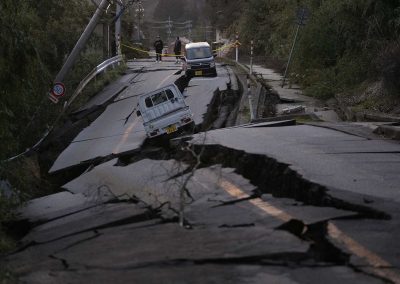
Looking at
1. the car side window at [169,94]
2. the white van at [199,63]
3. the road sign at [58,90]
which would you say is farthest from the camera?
the white van at [199,63]

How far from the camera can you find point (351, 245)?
6098 mm

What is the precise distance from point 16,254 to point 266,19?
40.5 meters

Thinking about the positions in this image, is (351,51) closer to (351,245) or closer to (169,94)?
(169,94)

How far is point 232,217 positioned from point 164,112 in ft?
32.3

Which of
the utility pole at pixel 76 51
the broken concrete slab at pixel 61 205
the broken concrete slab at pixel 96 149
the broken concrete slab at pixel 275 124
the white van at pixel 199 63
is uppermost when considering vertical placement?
the utility pole at pixel 76 51

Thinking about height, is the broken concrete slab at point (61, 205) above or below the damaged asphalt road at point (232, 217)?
below

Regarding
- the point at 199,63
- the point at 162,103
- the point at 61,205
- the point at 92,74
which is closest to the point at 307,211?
the point at 61,205

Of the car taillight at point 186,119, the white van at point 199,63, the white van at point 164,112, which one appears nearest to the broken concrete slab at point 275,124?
the car taillight at point 186,119

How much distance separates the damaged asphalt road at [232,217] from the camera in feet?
19.1

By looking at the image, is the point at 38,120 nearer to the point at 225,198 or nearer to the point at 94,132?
the point at 94,132

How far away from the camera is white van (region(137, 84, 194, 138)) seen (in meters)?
16.5

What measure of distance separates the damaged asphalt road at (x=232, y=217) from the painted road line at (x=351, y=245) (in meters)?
0.02

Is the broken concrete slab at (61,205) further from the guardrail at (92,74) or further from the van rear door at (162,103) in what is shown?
the guardrail at (92,74)

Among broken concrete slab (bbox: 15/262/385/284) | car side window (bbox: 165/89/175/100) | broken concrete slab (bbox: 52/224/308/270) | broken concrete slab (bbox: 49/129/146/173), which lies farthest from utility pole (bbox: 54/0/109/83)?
broken concrete slab (bbox: 15/262/385/284)
